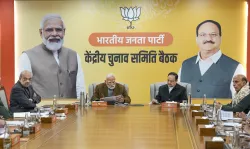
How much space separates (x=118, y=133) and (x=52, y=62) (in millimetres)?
4329

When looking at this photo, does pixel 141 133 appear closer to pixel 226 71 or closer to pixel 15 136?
pixel 15 136

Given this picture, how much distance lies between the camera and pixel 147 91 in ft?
23.6

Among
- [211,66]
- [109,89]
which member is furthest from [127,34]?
[211,66]

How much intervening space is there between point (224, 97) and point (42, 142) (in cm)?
493

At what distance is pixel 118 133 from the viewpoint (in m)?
3.11

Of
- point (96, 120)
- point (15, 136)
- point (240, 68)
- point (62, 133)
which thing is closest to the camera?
point (15, 136)

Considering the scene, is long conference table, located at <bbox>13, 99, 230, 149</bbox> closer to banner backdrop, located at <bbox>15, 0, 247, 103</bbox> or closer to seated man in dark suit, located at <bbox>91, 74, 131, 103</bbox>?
seated man in dark suit, located at <bbox>91, 74, 131, 103</bbox>

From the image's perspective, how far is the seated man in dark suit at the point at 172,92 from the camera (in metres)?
5.96

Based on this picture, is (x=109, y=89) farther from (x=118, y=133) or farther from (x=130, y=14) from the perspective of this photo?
(x=118, y=133)

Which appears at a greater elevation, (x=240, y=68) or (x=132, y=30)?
(x=132, y=30)

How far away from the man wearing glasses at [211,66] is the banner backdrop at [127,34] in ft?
0.47

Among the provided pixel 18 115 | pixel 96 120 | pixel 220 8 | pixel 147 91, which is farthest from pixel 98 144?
pixel 220 8

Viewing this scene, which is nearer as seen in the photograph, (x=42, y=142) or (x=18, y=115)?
(x=42, y=142)

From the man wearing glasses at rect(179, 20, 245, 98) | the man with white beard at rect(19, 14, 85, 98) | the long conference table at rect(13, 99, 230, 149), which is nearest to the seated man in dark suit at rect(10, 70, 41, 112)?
the long conference table at rect(13, 99, 230, 149)
